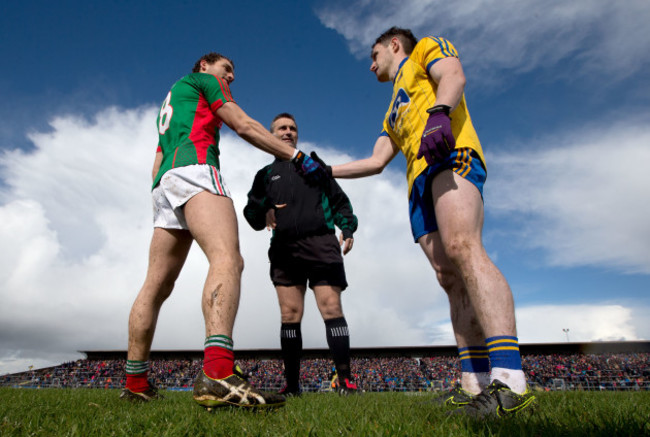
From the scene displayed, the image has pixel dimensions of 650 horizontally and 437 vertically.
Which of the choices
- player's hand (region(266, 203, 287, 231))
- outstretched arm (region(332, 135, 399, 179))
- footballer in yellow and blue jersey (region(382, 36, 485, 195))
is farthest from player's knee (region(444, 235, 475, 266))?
player's hand (region(266, 203, 287, 231))

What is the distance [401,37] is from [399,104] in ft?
2.36

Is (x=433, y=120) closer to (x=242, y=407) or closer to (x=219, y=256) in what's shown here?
(x=219, y=256)

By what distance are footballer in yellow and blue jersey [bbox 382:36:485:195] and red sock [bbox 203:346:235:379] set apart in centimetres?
159

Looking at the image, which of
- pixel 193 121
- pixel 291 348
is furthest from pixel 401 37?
pixel 291 348

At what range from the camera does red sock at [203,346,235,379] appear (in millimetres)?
1985

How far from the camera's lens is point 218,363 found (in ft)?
6.56

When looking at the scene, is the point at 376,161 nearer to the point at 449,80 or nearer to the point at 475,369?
the point at 449,80

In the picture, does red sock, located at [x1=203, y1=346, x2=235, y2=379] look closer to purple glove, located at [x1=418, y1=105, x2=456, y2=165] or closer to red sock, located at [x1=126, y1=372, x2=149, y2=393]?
red sock, located at [x1=126, y1=372, x2=149, y2=393]

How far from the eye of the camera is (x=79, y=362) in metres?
37.8

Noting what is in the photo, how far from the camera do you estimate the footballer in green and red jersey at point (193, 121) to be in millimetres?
2707

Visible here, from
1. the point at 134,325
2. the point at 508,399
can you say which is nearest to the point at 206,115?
the point at 134,325

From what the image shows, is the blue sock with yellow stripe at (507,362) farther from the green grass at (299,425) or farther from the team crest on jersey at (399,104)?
the team crest on jersey at (399,104)

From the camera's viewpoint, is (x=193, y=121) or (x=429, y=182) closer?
(x=429, y=182)

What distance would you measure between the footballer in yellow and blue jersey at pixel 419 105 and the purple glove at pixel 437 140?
21 centimetres
